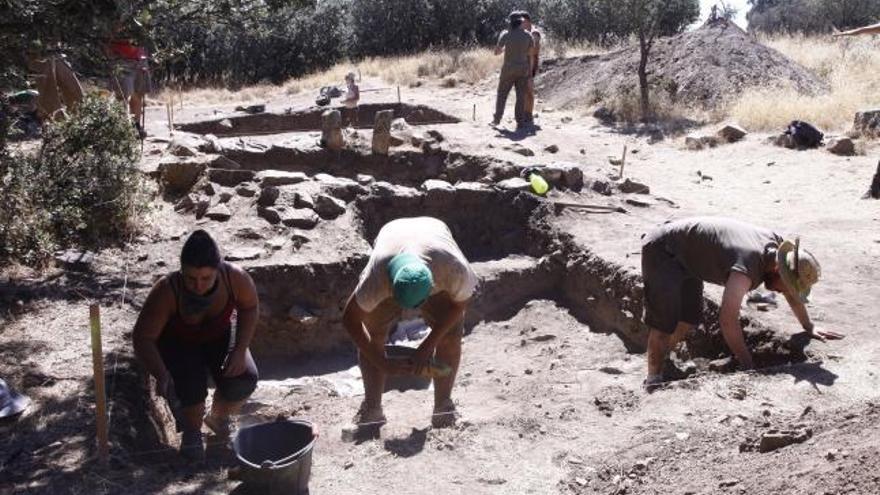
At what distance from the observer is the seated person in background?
4.42 meters

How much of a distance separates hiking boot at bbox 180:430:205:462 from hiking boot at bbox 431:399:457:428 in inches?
52.3

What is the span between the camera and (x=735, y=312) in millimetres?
5062

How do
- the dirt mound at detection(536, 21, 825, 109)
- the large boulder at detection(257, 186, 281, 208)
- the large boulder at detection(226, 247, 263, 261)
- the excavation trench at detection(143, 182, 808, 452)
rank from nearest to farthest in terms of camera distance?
the excavation trench at detection(143, 182, 808, 452)
the large boulder at detection(226, 247, 263, 261)
the large boulder at detection(257, 186, 281, 208)
the dirt mound at detection(536, 21, 825, 109)

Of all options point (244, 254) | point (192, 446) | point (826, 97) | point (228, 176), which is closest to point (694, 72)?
point (826, 97)

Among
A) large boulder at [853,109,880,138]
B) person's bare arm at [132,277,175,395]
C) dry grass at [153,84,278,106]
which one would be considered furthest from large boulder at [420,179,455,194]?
dry grass at [153,84,278,106]

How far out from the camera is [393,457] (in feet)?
15.5

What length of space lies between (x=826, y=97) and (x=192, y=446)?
12930 mm

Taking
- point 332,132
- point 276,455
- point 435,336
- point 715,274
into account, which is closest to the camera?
point 276,455

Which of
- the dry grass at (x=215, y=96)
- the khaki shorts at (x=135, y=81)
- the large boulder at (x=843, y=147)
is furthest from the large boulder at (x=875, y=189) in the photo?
the dry grass at (x=215, y=96)

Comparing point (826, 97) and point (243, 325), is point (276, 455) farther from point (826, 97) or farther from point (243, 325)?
point (826, 97)

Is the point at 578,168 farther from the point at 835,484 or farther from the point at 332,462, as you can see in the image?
the point at 835,484

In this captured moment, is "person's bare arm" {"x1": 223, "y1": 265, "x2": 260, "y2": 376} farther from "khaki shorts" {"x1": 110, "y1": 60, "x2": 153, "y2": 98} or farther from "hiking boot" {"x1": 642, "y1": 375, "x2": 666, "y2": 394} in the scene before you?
"khaki shorts" {"x1": 110, "y1": 60, "x2": 153, "y2": 98}

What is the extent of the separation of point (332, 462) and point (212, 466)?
25.6 inches

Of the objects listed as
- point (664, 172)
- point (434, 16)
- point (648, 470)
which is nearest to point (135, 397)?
point (648, 470)
